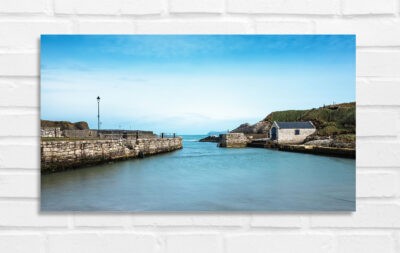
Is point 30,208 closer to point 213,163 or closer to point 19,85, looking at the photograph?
point 19,85

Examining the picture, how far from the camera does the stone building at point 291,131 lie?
2213 millimetres

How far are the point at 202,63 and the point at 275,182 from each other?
88 cm

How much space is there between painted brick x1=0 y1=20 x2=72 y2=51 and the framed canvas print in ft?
0.20

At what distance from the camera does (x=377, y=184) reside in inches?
82.1
